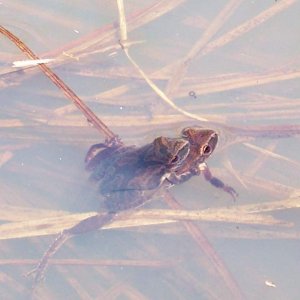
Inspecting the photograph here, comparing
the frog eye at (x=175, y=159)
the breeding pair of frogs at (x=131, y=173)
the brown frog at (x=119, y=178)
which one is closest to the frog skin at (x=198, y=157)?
the breeding pair of frogs at (x=131, y=173)

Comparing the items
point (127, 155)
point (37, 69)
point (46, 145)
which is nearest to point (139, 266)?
point (127, 155)

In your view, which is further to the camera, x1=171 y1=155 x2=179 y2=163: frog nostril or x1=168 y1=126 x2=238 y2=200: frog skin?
x1=168 y1=126 x2=238 y2=200: frog skin

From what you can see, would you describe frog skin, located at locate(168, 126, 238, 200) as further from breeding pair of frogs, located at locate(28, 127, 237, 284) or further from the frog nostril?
the frog nostril

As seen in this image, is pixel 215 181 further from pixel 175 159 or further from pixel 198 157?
pixel 175 159

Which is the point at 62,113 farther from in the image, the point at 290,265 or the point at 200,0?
the point at 290,265

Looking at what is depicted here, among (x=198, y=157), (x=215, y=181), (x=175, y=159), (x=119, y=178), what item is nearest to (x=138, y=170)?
(x=119, y=178)

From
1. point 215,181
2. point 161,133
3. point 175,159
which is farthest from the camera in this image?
point 161,133

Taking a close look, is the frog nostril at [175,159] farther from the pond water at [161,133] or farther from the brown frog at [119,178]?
the pond water at [161,133]

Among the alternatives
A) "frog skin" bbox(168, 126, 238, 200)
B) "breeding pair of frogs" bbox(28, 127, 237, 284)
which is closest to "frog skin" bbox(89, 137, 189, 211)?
"breeding pair of frogs" bbox(28, 127, 237, 284)
